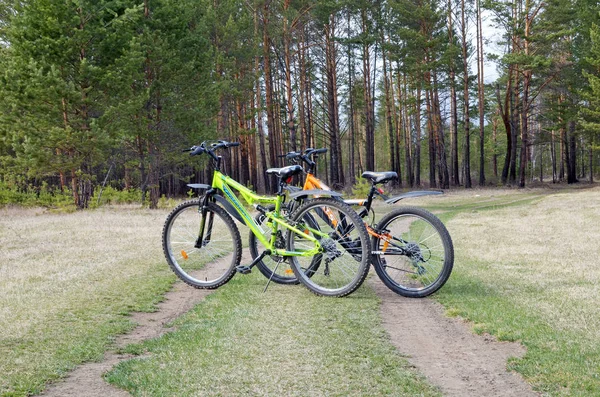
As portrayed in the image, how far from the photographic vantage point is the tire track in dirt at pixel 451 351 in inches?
115

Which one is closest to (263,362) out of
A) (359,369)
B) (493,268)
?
(359,369)

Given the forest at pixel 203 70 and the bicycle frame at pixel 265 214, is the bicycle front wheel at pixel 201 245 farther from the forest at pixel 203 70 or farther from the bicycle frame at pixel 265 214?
the forest at pixel 203 70

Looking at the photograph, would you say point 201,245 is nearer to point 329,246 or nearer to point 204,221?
point 204,221

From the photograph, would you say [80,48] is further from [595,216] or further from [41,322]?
[595,216]

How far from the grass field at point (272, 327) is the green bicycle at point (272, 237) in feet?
0.87

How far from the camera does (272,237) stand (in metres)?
5.58

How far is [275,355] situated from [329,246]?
1.94 meters

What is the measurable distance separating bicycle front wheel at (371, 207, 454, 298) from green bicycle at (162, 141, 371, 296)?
12.2 inches

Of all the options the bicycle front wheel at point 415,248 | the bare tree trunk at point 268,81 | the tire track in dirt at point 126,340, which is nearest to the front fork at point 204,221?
the tire track in dirt at point 126,340

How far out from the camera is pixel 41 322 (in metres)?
4.27

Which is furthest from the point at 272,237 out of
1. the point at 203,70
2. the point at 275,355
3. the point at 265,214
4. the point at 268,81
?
the point at 268,81

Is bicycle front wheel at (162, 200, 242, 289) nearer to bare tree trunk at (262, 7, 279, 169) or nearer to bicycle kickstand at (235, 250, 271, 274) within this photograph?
bicycle kickstand at (235, 250, 271, 274)

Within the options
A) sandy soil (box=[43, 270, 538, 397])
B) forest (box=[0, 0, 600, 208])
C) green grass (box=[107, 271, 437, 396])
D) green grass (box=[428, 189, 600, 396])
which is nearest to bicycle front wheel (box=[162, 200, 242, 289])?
sandy soil (box=[43, 270, 538, 397])

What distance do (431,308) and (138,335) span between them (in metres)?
2.70
